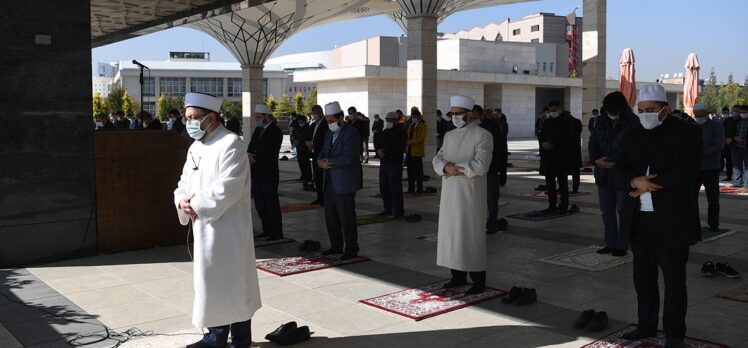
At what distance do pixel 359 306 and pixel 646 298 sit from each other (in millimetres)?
2294

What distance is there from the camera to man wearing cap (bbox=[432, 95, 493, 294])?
5.94 metres

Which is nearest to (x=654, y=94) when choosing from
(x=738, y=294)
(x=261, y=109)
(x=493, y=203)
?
(x=738, y=294)

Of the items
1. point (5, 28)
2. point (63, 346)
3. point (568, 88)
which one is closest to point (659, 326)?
point (63, 346)

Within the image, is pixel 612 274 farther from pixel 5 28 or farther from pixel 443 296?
pixel 5 28

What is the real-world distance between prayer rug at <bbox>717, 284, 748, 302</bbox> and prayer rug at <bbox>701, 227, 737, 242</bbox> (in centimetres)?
253

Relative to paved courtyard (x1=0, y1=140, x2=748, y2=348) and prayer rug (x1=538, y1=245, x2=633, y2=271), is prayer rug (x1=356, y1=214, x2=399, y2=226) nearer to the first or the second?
paved courtyard (x1=0, y1=140, x2=748, y2=348)

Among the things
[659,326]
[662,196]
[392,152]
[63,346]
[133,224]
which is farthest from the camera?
[392,152]

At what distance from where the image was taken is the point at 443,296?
5.89 meters

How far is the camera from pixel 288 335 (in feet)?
15.2

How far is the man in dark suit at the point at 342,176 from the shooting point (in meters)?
7.38

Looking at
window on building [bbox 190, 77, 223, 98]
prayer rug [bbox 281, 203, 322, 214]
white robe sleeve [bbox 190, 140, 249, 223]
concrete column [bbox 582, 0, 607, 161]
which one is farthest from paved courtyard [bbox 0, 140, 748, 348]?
window on building [bbox 190, 77, 223, 98]

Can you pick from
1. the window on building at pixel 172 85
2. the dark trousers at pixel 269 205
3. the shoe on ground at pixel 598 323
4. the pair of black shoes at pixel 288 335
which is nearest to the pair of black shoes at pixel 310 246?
the dark trousers at pixel 269 205

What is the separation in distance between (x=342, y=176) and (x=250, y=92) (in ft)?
76.3

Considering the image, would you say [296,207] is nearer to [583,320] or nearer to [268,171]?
[268,171]
